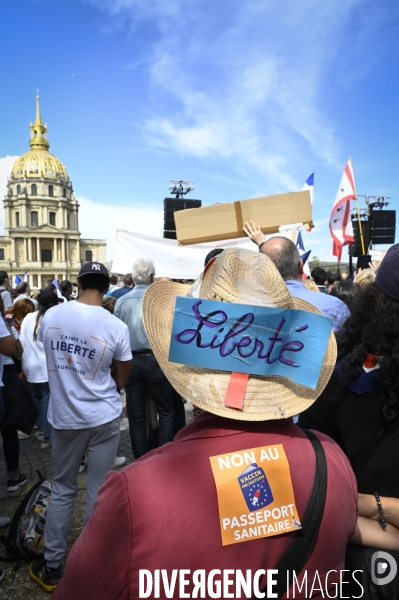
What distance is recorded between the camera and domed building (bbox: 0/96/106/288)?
81.9 meters

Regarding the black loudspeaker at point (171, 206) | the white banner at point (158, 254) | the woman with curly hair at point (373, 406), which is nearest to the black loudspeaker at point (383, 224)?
the black loudspeaker at point (171, 206)

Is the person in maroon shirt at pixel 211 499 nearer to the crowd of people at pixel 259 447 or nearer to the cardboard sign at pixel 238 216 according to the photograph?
Answer: the crowd of people at pixel 259 447

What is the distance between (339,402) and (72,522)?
108 inches

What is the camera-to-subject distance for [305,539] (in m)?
0.97

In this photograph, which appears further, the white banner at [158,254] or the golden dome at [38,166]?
the golden dome at [38,166]

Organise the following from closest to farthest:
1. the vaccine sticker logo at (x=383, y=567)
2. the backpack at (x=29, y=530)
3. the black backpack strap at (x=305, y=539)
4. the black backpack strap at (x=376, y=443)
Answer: the black backpack strap at (x=305, y=539) → the vaccine sticker logo at (x=383, y=567) → the black backpack strap at (x=376, y=443) → the backpack at (x=29, y=530)

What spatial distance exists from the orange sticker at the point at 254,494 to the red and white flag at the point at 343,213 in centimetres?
873

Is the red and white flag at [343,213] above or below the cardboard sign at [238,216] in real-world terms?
above

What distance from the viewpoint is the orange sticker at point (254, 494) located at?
91 cm

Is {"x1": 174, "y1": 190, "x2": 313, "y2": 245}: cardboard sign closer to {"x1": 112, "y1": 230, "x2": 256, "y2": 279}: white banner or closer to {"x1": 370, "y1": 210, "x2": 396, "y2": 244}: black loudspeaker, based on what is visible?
{"x1": 112, "y1": 230, "x2": 256, "y2": 279}: white banner

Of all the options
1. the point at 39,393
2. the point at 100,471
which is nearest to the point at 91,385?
the point at 100,471

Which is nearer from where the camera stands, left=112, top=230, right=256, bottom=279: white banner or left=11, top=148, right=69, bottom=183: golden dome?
left=112, top=230, right=256, bottom=279: white banner

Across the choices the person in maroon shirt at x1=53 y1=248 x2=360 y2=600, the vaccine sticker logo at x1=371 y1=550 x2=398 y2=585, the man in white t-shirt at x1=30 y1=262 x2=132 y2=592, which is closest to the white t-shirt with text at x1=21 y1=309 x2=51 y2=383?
the man in white t-shirt at x1=30 y1=262 x2=132 y2=592

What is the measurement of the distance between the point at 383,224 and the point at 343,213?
12994mm
